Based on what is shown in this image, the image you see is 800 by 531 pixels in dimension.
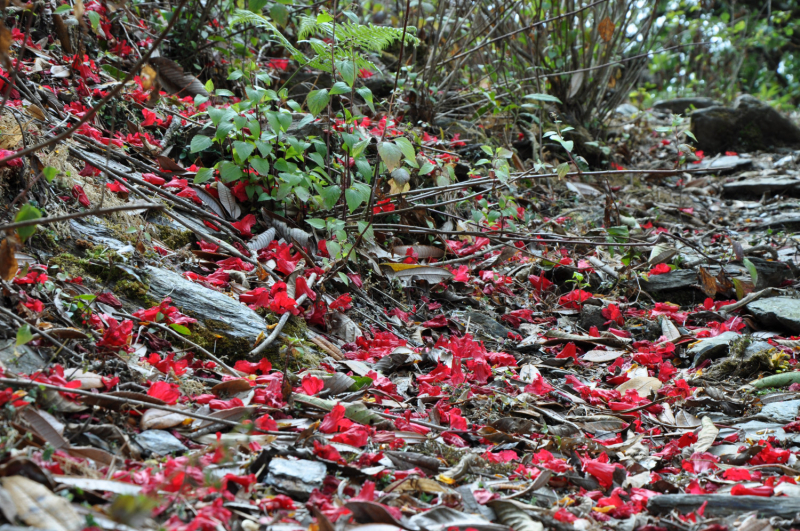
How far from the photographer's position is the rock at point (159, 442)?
5.24ft

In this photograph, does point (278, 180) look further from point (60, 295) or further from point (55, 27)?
point (55, 27)

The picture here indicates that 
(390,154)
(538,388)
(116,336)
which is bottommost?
(538,388)

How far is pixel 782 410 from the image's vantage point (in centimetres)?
230

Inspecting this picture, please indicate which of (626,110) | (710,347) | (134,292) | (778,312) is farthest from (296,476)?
(626,110)

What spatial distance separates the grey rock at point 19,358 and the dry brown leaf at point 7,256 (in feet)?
0.81

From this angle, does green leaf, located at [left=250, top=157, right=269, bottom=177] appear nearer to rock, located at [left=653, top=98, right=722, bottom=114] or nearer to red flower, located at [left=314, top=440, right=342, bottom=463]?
red flower, located at [left=314, top=440, right=342, bottom=463]

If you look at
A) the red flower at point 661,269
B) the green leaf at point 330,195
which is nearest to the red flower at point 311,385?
the green leaf at point 330,195

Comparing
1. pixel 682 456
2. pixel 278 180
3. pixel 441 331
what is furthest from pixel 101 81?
pixel 682 456

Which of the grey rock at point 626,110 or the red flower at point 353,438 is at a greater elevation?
the grey rock at point 626,110

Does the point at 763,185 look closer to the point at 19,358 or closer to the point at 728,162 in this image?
the point at 728,162

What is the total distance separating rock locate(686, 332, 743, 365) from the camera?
286 cm

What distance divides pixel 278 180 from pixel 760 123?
6261 mm

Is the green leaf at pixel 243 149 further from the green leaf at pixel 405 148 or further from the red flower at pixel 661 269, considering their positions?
the red flower at pixel 661 269

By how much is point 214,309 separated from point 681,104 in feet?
26.2
